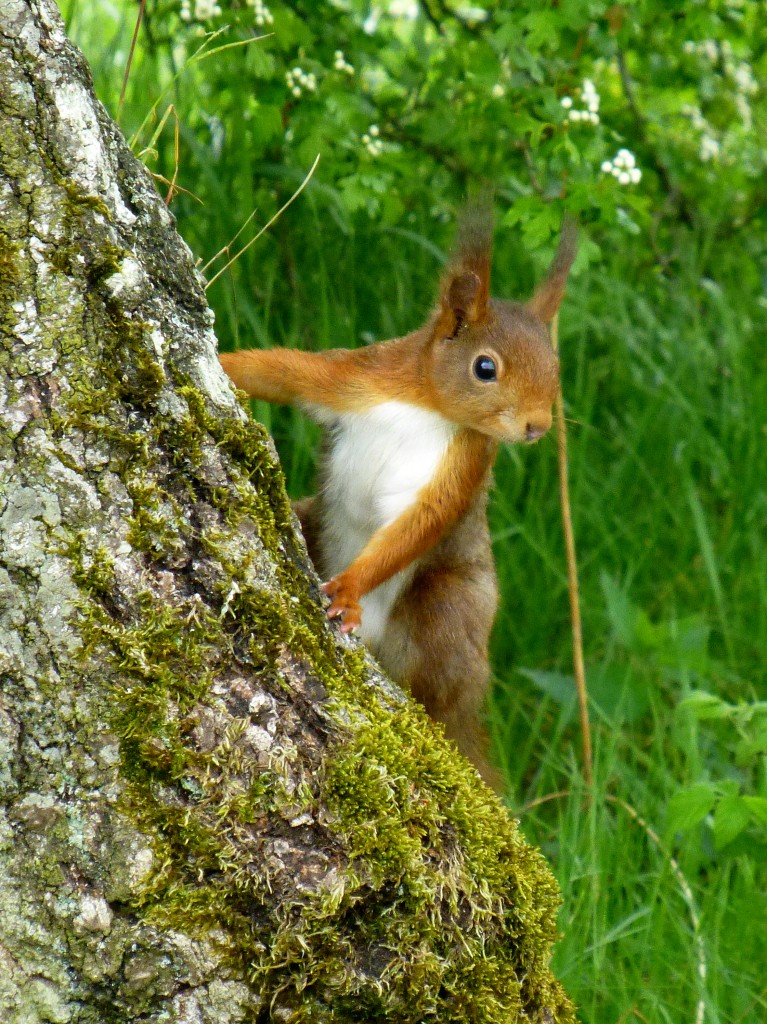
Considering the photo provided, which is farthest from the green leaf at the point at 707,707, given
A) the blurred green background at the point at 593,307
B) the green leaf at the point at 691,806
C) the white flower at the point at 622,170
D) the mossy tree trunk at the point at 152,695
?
the white flower at the point at 622,170

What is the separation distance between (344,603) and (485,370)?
2.07 feet

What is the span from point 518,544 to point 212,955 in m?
2.56

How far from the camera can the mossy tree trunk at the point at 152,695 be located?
147 cm

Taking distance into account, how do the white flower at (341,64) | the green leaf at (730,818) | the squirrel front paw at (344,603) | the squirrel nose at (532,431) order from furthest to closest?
1. the white flower at (341,64)
2. the squirrel nose at (532,431)
3. the green leaf at (730,818)
4. the squirrel front paw at (344,603)

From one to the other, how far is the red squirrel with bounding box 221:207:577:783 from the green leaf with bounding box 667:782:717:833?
1.75 feet

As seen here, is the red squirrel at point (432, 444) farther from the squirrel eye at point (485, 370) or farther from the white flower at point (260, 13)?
the white flower at point (260, 13)

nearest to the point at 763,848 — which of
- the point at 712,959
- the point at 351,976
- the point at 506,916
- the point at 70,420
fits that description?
the point at 712,959

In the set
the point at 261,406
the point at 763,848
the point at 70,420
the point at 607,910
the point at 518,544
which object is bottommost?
the point at 607,910

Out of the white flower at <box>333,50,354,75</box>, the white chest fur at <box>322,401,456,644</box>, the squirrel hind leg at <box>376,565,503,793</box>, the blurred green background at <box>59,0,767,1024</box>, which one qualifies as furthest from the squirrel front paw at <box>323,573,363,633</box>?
the white flower at <box>333,50,354,75</box>

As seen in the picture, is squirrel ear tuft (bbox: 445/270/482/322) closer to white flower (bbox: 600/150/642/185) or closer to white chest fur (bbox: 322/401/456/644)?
white chest fur (bbox: 322/401/456/644)

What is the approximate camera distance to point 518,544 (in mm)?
3953

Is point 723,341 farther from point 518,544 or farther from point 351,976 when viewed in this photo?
point 351,976

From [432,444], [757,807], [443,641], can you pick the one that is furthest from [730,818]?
[432,444]

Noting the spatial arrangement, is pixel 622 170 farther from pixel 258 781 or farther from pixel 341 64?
pixel 258 781
